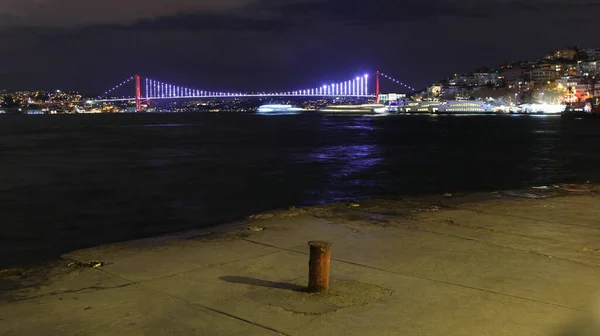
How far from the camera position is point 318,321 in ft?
12.9

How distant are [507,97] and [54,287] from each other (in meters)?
169

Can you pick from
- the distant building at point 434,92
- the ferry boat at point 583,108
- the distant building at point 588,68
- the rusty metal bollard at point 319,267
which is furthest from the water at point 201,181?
the distant building at point 434,92

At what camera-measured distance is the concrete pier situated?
391 centimetres

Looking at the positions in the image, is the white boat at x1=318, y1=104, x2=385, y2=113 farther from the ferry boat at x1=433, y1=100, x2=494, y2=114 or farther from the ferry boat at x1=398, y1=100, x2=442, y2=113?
the ferry boat at x1=433, y1=100, x2=494, y2=114

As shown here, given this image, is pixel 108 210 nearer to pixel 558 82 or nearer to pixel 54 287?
pixel 54 287

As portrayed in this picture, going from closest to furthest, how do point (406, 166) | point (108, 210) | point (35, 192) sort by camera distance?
point (108, 210)
point (35, 192)
point (406, 166)

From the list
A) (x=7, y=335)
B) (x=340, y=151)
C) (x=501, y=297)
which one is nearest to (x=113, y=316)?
(x=7, y=335)

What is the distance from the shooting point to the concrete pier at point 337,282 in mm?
3914

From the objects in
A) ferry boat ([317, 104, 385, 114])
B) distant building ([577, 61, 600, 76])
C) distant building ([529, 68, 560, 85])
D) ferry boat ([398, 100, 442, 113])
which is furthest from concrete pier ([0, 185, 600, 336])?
distant building ([529, 68, 560, 85])

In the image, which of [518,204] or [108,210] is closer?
[518,204]

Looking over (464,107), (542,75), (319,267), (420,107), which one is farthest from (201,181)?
(542,75)

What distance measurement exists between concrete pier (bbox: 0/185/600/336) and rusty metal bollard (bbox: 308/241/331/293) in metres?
0.08

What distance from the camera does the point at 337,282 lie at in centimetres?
479

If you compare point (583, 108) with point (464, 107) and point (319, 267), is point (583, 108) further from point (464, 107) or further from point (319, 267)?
point (319, 267)
